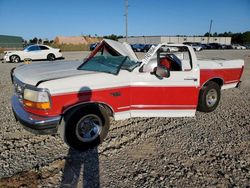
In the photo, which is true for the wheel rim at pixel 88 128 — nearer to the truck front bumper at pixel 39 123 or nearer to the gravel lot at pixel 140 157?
the gravel lot at pixel 140 157

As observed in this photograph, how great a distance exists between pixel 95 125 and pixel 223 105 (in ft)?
14.4

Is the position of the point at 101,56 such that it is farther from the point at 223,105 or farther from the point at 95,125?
the point at 223,105

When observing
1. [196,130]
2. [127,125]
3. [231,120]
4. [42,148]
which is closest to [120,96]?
[127,125]

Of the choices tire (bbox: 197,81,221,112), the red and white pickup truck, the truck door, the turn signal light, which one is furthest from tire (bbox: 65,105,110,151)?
tire (bbox: 197,81,221,112)

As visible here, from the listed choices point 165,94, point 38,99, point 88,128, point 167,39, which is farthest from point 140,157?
point 167,39

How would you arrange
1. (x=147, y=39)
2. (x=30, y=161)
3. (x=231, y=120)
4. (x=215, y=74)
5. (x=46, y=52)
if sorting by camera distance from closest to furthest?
(x=30, y=161) < (x=231, y=120) < (x=215, y=74) < (x=46, y=52) < (x=147, y=39)

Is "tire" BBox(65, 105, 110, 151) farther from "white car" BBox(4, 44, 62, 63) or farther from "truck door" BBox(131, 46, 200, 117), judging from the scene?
"white car" BBox(4, 44, 62, 63)

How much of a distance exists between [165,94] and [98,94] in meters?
1.44

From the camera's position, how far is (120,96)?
160 inches

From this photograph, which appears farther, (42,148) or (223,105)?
(223,105)

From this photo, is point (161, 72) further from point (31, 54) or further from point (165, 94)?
point (31, 54)

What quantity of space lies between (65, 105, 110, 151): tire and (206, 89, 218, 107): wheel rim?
3.19m

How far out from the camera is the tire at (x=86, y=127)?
144 inches

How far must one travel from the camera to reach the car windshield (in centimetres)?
412
